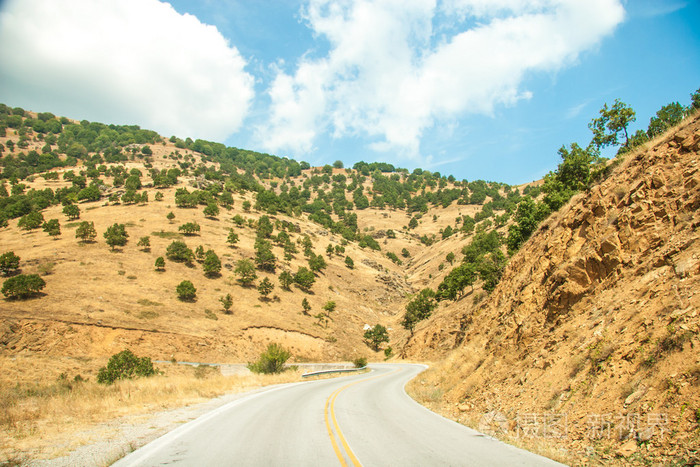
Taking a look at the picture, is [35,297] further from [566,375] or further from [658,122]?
[658,122]

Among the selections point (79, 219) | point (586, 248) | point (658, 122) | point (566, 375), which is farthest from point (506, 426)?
point (79, 219)

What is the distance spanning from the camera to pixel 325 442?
7.80m

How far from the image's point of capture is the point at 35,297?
3859 cm

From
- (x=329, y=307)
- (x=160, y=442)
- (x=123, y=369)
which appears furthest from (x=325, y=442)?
(x=329, y=307)

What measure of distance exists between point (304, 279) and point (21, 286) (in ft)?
142

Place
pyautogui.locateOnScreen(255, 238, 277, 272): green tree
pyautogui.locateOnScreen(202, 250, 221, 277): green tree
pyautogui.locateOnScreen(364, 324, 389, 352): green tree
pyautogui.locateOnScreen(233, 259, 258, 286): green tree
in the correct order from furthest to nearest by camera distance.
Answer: pyautogui.locateOnScreen(255, 238, 277, 272): green tree, pyautogui.locateOnScreen(364, 324, 389, 352): green tree, pyautogui.locateOnScreen(233, 259, 258, 286): green tree, pyautogui.locateOnScreen(202, 250, 221, 277): green tree

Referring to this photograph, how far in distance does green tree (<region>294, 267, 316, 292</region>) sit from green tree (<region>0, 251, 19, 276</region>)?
43.1m

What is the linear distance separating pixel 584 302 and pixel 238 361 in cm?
4071

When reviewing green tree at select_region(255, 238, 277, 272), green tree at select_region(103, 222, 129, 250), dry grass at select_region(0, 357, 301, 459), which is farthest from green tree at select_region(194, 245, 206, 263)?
dry grass at select_region(0, 357, 301, 459)

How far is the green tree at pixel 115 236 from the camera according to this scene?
190 ft

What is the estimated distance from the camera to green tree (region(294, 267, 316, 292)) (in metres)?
70.8

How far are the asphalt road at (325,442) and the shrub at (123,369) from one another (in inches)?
567

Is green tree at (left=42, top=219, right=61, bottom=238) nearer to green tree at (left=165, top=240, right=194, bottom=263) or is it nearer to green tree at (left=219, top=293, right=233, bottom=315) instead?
green tree at (left=165, top=240, right=194, bottom=263)

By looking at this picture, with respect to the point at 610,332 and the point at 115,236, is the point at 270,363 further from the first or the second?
the point at 115,236
